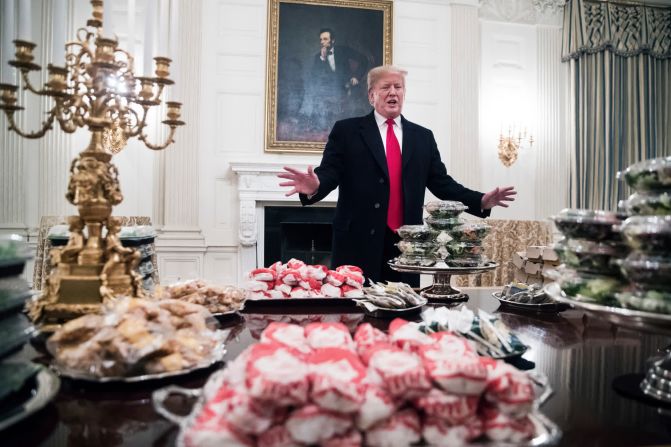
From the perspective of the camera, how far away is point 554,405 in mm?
659

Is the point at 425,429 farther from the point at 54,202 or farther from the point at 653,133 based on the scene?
the point at 653,133

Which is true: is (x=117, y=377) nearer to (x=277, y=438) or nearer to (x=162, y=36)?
(x=277, y=438)

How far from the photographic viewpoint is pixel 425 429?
49 centimetres

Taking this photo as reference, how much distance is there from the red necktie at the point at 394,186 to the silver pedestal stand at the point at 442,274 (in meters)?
0.91

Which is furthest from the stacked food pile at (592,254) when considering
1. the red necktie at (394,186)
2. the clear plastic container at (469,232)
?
the red necktie at (394,186)

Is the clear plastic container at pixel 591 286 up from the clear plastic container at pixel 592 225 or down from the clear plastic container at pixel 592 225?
down

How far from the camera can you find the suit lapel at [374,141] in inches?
100

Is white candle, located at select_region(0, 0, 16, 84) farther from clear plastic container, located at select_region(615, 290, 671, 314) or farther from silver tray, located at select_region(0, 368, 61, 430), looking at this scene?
clear plastic container, located at select_region(615, 290, 671, 314)

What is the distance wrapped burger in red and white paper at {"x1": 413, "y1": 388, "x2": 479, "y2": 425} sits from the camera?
485mm

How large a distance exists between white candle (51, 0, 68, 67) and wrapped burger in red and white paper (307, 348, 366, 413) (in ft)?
2.71

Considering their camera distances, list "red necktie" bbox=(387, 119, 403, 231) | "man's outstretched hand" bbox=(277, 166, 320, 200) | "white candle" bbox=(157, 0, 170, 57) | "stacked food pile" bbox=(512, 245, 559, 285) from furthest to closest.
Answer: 1. "red necktie" bbox=(387, 119, 403, 231)
2. "stacked food pile" bbox=(512, 245, 559, 285)
3. "man's outstretched hand" bbox=(277, 166, 320, 200)
4. "white candle" bbox=(157, 0, 170, 57)

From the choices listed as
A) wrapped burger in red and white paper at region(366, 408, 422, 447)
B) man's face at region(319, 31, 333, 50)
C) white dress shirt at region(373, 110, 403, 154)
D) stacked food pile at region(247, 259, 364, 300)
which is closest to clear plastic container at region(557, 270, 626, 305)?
wrapped burger in red and white paper at region(366, 408, 422, 447)

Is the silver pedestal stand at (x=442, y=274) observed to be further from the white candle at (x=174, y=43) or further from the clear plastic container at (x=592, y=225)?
the white candle at (x=174, y=43)

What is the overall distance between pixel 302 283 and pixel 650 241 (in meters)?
0.95
